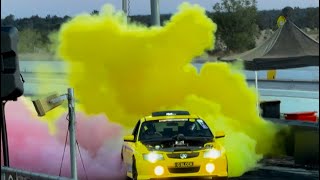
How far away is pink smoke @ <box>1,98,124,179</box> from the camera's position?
49.6ft

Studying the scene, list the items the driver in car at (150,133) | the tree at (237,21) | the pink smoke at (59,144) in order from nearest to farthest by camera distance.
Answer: the driver in car at (150,133) → the pink smoke at (59,144) → the tree at (237,21)

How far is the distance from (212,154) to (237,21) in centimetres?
2429

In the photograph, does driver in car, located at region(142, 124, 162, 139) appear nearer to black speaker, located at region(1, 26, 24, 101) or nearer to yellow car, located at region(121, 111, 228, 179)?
yellow car, located at region(121, 111, 228, 179)

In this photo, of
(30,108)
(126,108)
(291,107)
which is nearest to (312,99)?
(291,107)

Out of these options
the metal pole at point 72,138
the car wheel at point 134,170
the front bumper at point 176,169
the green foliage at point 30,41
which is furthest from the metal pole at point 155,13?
the metal pole at point 72,138

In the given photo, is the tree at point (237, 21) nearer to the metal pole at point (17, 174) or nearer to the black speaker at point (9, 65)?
the metal pole at point (17, 174)

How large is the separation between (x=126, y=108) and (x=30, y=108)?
2.75 m

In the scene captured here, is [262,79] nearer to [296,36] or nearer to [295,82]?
[295,82]

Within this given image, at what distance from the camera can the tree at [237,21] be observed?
33719mm

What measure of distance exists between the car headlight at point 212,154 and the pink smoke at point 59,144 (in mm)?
2928

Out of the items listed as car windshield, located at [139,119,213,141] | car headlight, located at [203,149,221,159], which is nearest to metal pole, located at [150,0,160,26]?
car windshield, located at [139,119,213,141]

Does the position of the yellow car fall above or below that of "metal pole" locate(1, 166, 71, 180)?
below

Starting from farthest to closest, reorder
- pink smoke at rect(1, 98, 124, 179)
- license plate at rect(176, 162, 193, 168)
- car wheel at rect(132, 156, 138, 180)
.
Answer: pink smoke at rect(1, 98, 124, 179)
car wheel at rect(132, 156, 138, 180)
license plate at rect(176, 162, 193, 168)

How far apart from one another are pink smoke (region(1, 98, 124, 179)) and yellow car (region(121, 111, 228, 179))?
1.95 m
